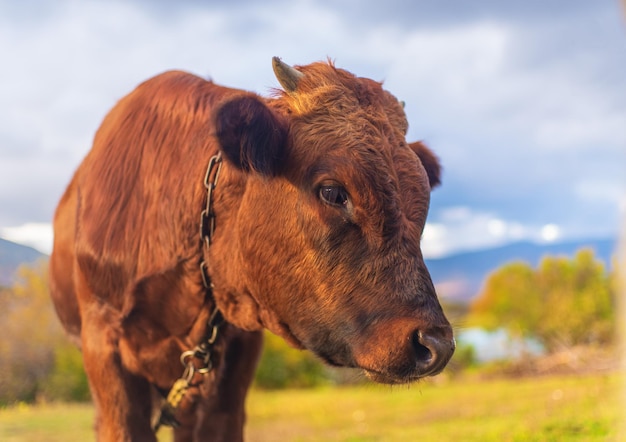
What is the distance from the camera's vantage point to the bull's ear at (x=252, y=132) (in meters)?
3.73

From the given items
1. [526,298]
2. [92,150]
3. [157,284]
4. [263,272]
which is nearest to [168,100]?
[92,150]

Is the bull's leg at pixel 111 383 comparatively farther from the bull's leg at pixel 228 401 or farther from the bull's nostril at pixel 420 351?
the bull's nostril at pixel 420 351

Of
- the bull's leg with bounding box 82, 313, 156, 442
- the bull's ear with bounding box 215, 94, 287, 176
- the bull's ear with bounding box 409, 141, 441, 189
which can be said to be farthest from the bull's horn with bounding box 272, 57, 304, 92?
the bull's leg with bounding box 82, 313, 156, 442

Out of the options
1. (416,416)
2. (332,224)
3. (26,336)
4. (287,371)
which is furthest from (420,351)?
(287,371)

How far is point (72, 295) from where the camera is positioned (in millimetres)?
5707

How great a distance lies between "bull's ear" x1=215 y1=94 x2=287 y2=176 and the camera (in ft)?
12.2

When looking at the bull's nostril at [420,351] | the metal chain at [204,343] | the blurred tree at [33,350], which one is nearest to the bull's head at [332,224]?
the bull's nostril at [420,351]

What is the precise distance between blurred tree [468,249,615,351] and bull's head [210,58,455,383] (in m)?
22.5

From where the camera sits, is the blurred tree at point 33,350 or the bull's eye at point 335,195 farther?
the blurred tree at point 33,350

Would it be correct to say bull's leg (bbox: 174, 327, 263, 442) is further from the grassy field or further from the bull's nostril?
the bull's nostril

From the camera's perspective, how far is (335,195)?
3.59 m

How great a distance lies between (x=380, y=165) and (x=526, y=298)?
1092 inches

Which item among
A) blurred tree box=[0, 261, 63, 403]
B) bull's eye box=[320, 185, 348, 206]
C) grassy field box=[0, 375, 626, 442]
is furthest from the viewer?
blurred tree box=[0, 261, 63, 403]

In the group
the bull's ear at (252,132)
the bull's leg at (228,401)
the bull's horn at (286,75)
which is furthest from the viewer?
the bull's leg at (228,401)
